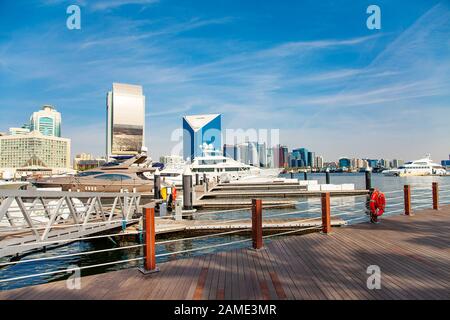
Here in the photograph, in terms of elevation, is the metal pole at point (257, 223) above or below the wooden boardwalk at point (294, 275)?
above

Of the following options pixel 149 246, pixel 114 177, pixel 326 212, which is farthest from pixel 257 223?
pixel 114 177

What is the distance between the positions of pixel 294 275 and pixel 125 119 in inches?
8036

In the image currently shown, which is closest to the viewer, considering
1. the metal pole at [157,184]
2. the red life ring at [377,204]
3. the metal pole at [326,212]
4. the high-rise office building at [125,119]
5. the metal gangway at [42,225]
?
the metal gangway at [42,225]

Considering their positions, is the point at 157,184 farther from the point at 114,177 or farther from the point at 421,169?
the point at 421,169

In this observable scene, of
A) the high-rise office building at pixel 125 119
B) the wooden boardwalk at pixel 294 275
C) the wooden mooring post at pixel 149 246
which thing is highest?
the high-rise office building at pixel 125 119

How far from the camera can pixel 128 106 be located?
194250 millimetres

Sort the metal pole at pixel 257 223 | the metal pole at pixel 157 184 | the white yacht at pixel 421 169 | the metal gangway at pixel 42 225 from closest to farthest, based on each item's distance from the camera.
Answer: the metal gangway at pixel 42 225 → the metal pole at pixel 257 223 → the metal pole at pixel 157 184 → the white yacht at pixel 421 169

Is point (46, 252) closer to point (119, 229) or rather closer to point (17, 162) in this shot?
point (119, 229)

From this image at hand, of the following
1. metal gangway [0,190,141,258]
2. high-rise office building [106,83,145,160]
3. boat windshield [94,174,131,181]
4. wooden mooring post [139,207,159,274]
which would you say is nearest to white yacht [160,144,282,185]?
boat windshield [94,174,131,181]

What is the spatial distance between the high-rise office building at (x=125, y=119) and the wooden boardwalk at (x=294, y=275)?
192 m

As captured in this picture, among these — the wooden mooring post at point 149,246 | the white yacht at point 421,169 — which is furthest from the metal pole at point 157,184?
the white yacht at point 421,169

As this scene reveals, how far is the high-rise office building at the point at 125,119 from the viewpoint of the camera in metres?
188

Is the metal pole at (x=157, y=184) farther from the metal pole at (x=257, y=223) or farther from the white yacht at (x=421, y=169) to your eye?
the white yacht at (x=421, y=169)

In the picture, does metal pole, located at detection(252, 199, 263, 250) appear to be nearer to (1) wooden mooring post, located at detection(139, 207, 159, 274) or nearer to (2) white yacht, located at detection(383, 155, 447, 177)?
(1) wooden mooring post, located at detection(139, 207, 159, 274)
